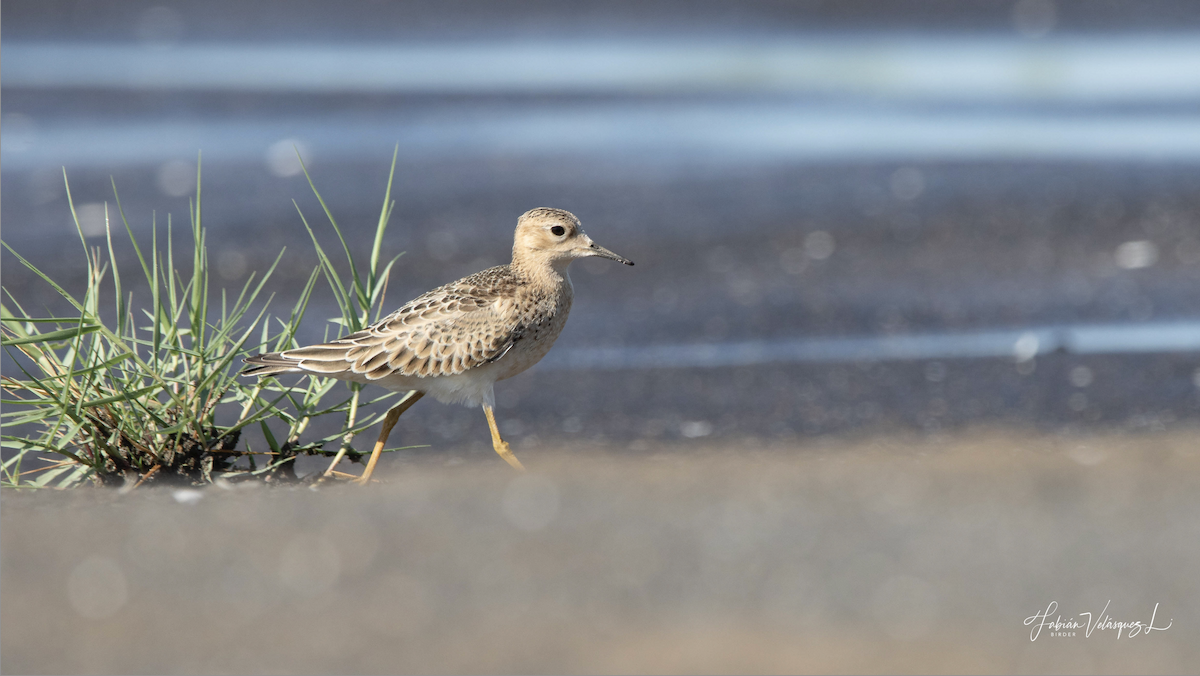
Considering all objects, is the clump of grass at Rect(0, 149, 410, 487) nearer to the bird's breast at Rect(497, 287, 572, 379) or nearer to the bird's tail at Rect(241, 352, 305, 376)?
the bird's tail at Rect(241, 352, 305, 376)

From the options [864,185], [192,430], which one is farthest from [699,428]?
[864,185]

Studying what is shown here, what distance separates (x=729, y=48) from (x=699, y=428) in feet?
38.6

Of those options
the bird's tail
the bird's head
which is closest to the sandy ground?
the bird's tail

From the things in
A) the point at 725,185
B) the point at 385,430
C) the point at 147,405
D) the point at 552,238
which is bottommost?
the point at 725,185

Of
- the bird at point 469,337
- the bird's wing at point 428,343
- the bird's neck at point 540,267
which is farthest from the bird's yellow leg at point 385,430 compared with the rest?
the bird's neck at point 540,267

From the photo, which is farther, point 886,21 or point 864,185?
point 886,21

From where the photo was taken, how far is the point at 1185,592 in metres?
3.59

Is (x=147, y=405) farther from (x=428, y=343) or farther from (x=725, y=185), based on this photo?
(x=725, y=185)

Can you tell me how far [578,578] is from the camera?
→ 371 cm

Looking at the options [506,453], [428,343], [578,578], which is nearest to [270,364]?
[428,343]

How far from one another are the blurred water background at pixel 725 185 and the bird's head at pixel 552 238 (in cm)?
117

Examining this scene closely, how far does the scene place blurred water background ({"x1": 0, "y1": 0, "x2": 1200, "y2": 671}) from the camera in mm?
7465

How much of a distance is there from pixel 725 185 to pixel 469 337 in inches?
295

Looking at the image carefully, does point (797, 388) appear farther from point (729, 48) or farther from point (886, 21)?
point (886, 21)
